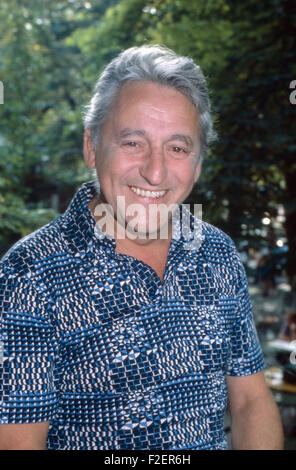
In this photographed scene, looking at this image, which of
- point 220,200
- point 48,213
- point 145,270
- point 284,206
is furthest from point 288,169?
point 145,270

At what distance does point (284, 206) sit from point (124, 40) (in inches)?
153

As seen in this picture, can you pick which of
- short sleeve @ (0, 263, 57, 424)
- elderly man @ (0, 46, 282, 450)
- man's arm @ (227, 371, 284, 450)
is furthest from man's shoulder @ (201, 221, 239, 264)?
short sleeve @ (0, 263, 57, 424)

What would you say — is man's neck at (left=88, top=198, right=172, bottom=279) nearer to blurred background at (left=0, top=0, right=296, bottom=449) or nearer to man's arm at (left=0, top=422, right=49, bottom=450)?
man's arm at (left=0, top=422, right=49, bottom=450)

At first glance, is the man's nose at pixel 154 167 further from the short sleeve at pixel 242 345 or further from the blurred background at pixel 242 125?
the blurred background at pixel 242 125

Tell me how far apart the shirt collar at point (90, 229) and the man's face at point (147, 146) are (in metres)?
0.07

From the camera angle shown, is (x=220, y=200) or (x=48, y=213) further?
(x=48, y=213)

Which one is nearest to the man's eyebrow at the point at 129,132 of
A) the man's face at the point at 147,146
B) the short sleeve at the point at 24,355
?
the man's face at the point at 147,146

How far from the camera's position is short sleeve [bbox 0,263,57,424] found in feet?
3.85

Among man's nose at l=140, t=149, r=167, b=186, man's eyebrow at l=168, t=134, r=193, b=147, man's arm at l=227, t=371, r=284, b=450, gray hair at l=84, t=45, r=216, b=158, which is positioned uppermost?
gray hair at l=84, t=45, r=216, b=158

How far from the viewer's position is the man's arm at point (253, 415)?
149 centimetres

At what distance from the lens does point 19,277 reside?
4.01ft

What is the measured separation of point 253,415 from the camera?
1.49 m

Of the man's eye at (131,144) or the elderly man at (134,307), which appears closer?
the elderly man at (134,307)

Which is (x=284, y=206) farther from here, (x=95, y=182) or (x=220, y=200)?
(x=95, y=182)
